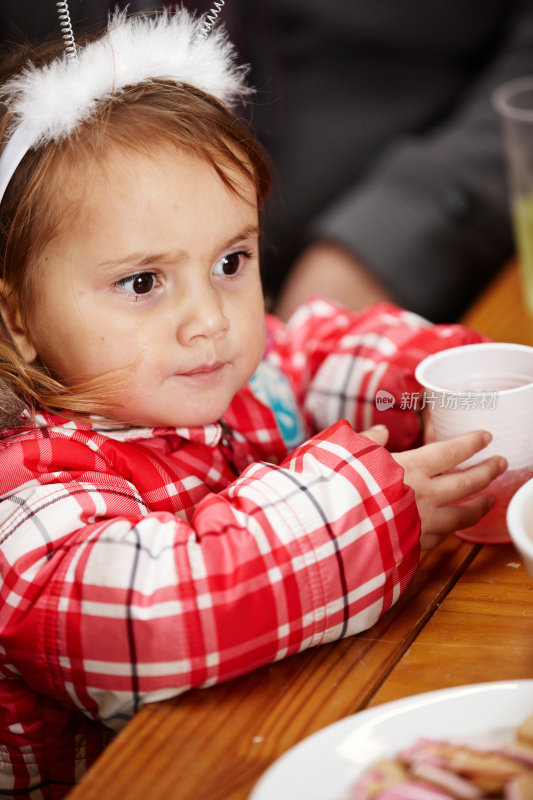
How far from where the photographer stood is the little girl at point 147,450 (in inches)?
25.7

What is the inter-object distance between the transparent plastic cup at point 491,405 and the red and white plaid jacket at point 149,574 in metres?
0.08

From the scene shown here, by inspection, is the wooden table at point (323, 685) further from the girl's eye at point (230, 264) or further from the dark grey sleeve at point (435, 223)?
Result: the dark grey sleeve at point (435, 223)

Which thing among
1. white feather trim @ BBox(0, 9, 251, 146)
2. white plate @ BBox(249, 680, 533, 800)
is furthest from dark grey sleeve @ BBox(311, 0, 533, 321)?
white plate @ BBox(249, 680, 533, 800)

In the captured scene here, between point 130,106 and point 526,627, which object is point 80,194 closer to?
point 130,106

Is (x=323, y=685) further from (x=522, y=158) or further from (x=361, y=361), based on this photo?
(x=522, y=158)

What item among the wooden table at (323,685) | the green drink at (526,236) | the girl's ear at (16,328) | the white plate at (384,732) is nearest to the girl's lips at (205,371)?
the girl's ear at (16,328)

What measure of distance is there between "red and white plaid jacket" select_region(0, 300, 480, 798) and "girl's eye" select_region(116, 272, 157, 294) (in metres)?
0.13

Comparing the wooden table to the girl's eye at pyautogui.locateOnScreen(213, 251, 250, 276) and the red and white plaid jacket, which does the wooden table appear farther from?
the girl's eye at pyautogui.locateOnScreen(213, 251, 250, 276)

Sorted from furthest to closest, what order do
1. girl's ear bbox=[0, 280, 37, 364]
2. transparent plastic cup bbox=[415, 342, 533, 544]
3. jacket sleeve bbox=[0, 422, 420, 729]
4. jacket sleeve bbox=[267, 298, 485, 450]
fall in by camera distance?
jacket sleeve bbox=[267, 298, 485, 450]
girl's ear bbox=[0, 280, 37, 364]
transparent plastic cup bbox=[415, 342, 533, 544]
jacket sleeve bbox=[0, 422, 420, 729]

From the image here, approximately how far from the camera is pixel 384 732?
1.76 feet

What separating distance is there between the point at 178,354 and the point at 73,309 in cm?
10

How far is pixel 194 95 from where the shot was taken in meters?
0.86

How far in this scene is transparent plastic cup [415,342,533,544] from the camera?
0.74 meters

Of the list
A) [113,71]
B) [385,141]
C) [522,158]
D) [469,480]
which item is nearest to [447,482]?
[469,480]
